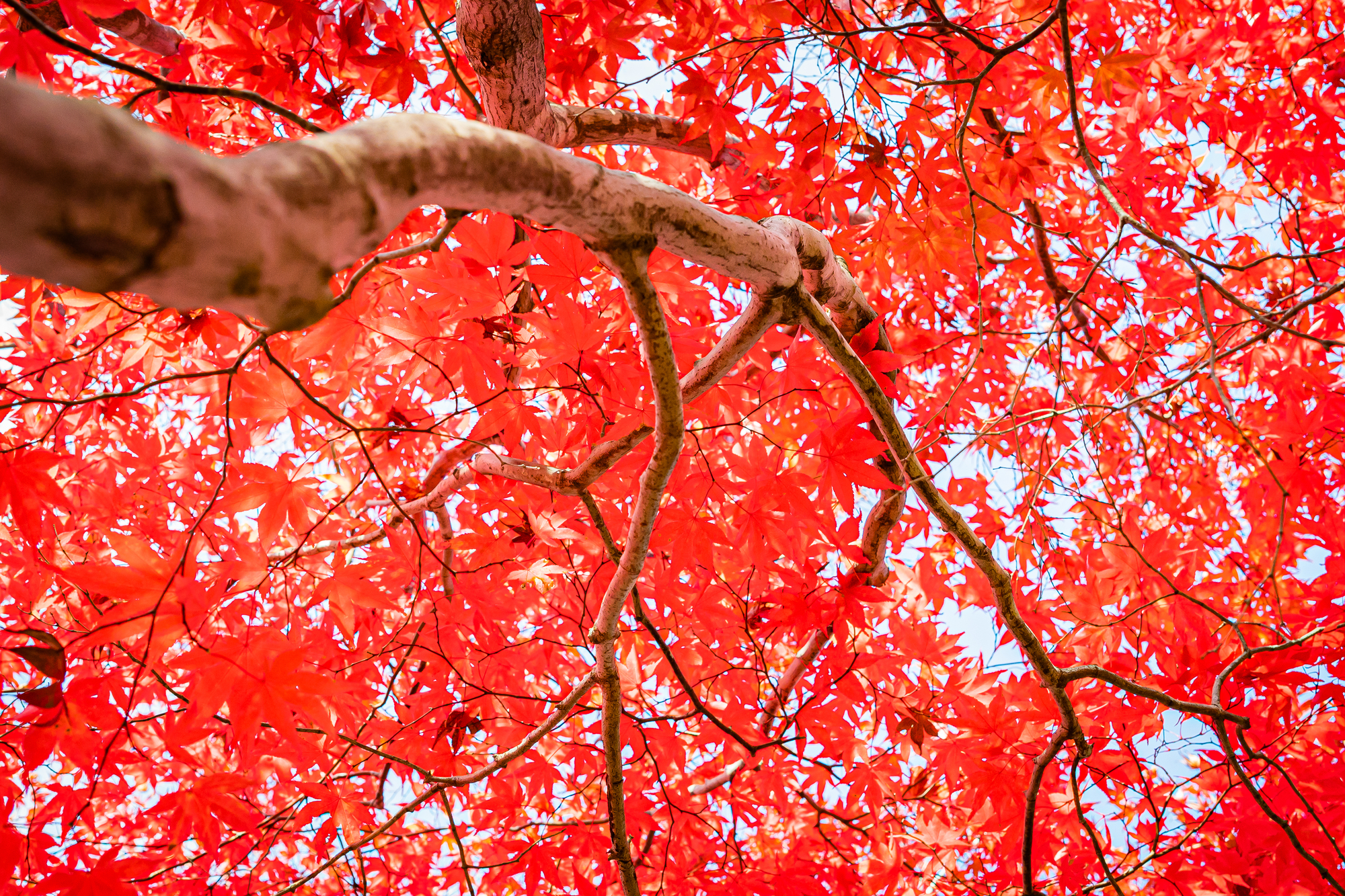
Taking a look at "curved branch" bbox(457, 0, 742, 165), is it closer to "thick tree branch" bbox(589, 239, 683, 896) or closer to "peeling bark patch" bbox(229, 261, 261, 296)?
"thick tree branch" bbox(589, 239, 683, 896)

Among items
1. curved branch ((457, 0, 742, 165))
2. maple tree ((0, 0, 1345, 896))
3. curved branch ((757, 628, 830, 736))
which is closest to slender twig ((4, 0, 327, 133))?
maple tree ((0, 0, 1345, 896))

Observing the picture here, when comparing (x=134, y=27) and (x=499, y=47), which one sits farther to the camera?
(x=134, y=27)

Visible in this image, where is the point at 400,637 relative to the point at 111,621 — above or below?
above

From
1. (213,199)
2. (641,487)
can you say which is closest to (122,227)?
(213,199)

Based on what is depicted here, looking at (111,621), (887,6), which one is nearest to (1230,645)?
(887,6)

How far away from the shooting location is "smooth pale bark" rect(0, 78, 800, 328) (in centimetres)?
39

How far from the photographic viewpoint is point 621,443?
1646 millimetres

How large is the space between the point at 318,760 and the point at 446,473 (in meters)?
0.97

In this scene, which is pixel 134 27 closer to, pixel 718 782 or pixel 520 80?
pixel 520 80

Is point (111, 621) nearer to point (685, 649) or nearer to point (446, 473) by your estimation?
point (446, 473)

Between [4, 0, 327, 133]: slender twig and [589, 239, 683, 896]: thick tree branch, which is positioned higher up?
[4, 0, 327, 133]: slender twig

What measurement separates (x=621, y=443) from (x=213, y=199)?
1224mm

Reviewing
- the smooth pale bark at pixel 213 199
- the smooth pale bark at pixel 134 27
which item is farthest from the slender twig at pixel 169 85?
the smooth pale bark at pixel 134 27

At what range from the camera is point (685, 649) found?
2.45 m
